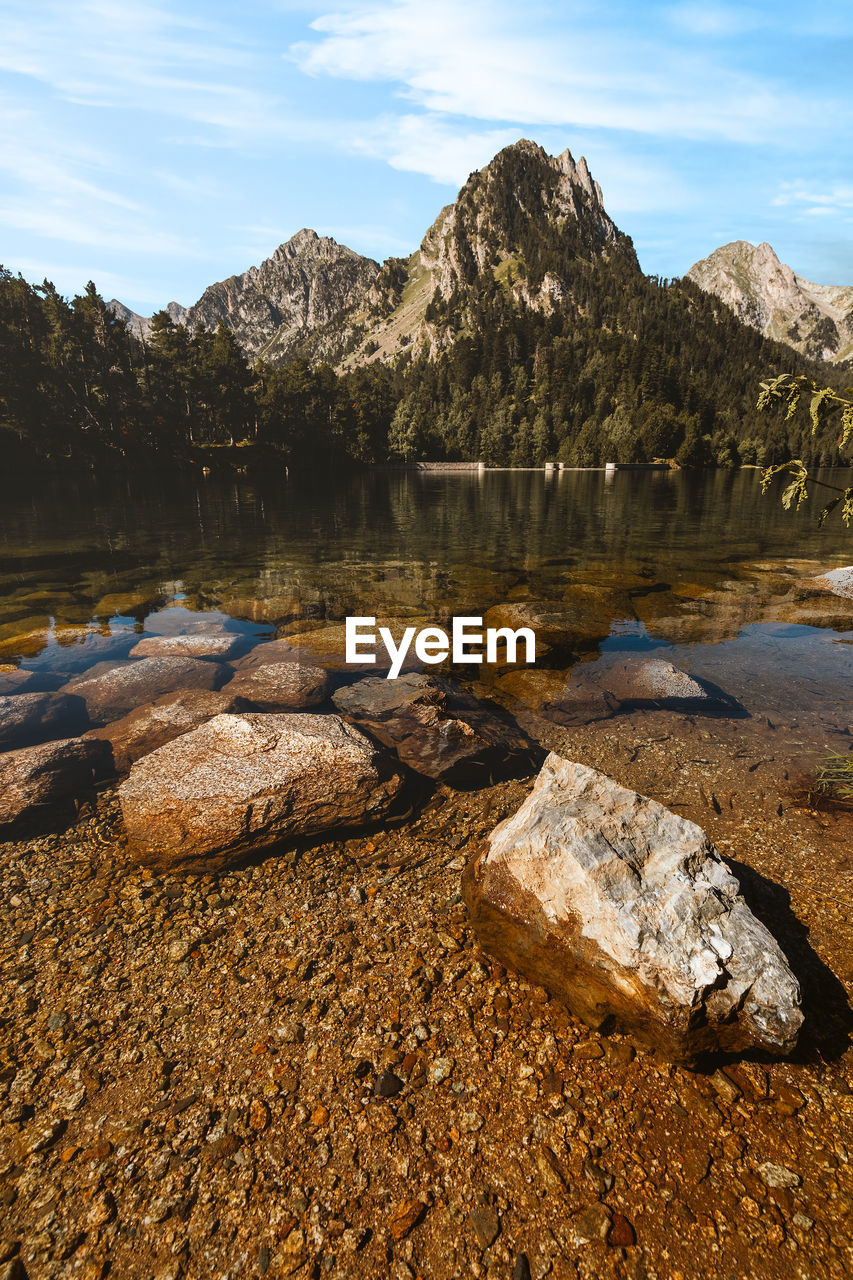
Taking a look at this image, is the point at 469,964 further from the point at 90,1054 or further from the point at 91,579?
the point at 91,579

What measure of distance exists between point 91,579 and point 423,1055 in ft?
94.3

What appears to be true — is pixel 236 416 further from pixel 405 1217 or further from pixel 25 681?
pixel 405 1217

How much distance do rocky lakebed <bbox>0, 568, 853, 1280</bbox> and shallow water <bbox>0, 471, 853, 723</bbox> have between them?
777 centimetres

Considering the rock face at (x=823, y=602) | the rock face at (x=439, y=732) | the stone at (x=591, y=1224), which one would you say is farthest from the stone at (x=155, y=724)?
the rock face at (x=823, y=602)

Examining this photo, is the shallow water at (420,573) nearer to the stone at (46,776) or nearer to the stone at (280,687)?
the stone at (280,687)

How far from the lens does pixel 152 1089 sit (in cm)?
527

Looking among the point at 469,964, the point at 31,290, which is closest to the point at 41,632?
the point at 469,964

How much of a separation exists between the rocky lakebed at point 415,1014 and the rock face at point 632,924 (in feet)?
0.10

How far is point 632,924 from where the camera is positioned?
5426mm

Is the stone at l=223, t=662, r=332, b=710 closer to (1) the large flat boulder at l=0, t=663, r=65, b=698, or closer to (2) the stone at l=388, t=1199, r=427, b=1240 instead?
(1) the large flat boulder at l=0, t=663, r=65, b=698

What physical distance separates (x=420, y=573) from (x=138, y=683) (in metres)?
17.6

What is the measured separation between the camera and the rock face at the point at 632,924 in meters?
5.04

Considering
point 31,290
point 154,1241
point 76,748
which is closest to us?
point 154,1241

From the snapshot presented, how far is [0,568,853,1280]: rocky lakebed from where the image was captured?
4.15m
